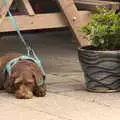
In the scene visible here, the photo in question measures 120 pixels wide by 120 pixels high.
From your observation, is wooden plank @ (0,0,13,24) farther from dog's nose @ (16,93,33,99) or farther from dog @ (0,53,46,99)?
dog's nose @ (16,93,33,99)

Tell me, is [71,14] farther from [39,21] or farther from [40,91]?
[40,91]

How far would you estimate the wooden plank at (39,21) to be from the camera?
7.32 metres

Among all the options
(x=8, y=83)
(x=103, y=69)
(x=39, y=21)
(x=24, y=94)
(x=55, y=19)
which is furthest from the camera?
(x=55, y=19)

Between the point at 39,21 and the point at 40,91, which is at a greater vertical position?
the point at 39,21

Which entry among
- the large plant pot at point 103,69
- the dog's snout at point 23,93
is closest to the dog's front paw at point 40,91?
the dog's snout at point 23,93

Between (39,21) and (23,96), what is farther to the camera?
(39,21)

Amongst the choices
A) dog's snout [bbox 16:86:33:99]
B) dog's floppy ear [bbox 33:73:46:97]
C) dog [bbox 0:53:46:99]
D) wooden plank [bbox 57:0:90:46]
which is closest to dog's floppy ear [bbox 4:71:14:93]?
dog [bbox 0:53:46:99]

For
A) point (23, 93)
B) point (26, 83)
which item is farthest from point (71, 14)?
point (23, 93)

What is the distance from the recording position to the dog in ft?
20.0

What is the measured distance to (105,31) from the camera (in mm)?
6461

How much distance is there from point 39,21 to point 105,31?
1414 millimetres

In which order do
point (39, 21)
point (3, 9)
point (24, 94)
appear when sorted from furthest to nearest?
point (39, 21), point (3, 9), point (24, 94)

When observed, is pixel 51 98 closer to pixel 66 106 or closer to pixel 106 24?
pixel 66 106

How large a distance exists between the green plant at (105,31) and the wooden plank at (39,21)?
113cm
